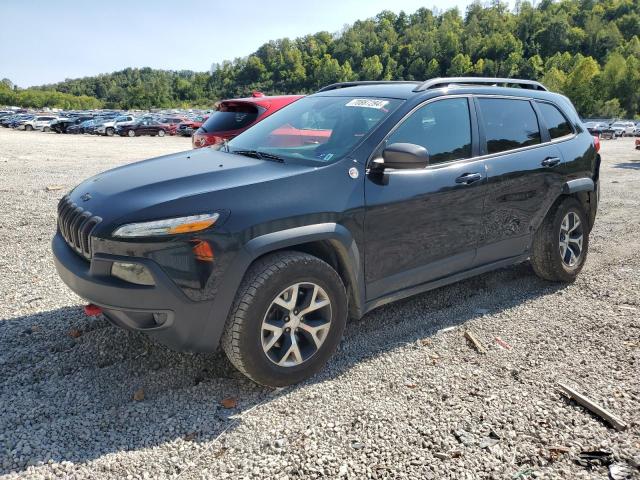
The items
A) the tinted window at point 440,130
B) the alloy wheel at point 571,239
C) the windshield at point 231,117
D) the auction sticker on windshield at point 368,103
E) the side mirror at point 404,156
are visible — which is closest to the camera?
the side mirror at point 404,156

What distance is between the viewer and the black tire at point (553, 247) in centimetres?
467

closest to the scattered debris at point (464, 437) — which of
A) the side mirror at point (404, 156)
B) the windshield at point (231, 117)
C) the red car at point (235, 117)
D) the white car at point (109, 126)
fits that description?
the side mirror at point (404, 156)

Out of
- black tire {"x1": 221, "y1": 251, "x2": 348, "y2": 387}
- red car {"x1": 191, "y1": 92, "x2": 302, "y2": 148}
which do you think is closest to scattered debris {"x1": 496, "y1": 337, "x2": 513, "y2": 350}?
black tire {"x1": 221, "y1": 251, "x2": 348, "y2": 387}

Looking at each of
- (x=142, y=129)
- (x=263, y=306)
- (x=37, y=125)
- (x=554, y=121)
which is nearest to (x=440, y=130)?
(x=554, y=121)

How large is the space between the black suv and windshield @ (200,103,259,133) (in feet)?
13.4

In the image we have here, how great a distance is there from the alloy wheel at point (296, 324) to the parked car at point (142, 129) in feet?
122

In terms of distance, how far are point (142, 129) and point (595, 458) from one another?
39.1 meters

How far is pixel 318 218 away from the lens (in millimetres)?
3102

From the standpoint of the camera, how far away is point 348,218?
3.23m

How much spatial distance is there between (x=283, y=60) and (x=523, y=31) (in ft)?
234

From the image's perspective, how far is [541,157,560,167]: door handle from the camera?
4.52 metres

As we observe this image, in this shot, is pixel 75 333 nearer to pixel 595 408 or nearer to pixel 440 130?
pixel 440 130

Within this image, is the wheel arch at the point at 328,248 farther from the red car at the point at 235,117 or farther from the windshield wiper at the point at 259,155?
the red car at the point at 235,117

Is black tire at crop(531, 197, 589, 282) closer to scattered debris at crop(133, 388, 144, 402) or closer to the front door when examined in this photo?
the front door
